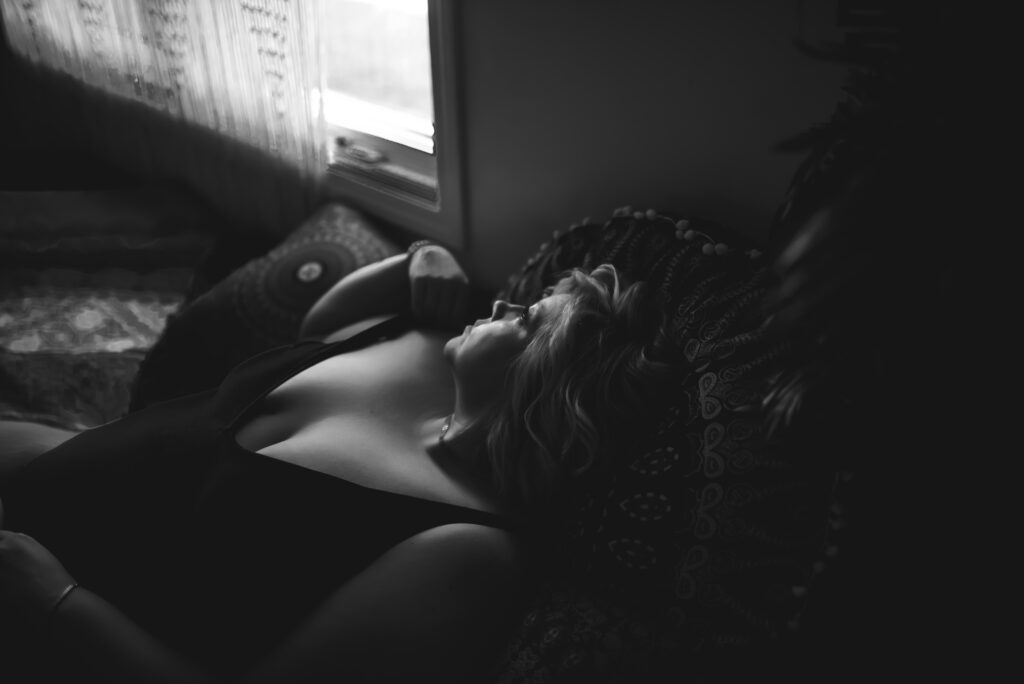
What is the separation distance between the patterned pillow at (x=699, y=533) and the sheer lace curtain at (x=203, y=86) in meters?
1.18

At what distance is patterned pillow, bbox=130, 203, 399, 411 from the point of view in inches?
58.0

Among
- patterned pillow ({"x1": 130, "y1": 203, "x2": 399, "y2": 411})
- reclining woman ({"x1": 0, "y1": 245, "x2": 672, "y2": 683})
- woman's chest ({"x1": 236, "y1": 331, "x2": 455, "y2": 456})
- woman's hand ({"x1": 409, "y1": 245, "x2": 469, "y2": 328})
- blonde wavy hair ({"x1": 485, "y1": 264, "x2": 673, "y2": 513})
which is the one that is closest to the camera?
reclining woman ({"x1": 0, "y1": 245, "x2": 672, "y2": 683})

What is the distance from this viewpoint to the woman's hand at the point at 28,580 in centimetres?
93

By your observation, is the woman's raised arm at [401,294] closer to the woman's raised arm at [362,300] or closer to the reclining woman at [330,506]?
the woman's raised arm at [362,300]

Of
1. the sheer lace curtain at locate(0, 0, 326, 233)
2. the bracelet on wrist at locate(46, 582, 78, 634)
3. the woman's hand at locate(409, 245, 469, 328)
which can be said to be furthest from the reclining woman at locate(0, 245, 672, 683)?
the sheer lace curtain at locate(0, 0, 326, 233)

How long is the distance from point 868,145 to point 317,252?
50.5 inches

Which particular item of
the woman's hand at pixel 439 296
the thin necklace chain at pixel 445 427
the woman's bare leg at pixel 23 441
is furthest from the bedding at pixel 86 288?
the thin necklace chain at pixel 445 427

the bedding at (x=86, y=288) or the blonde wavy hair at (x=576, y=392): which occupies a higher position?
the blonde wavy hair at (x=576, y=392)

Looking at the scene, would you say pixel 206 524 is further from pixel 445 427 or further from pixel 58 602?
pixel 445 427

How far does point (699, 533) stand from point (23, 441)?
1.20 metres

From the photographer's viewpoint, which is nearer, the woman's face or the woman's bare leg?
the woman's face

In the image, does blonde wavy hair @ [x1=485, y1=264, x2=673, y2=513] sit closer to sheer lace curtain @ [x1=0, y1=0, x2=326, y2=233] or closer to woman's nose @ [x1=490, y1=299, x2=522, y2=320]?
woman's nose @ [x1=490, y1=299, x2=522, y2=320]

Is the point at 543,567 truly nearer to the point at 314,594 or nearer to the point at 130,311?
the point at 314,594

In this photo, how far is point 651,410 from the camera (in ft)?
3.27
